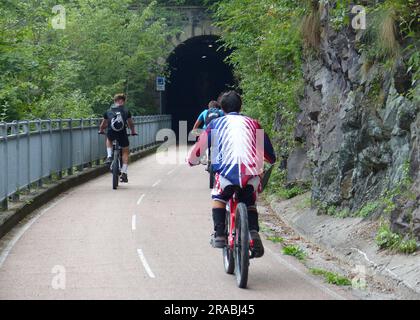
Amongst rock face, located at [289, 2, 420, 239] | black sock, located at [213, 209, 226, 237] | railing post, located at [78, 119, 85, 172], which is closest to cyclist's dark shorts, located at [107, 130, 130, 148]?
railing post, located at [78, 119, 85, 172]

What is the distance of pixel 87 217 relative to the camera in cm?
1714

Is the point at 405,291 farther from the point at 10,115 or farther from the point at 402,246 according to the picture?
the point at 10,115

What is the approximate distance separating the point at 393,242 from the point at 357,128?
355 cm

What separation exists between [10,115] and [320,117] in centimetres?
1186

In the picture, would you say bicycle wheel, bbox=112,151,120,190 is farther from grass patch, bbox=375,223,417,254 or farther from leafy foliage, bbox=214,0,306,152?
grass patch, bbox=375,223,417,254

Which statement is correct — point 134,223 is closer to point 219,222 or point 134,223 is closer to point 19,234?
point 19,234

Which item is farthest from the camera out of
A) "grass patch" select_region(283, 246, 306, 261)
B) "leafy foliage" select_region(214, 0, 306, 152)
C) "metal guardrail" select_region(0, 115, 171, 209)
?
"leafy foliage" select_region(214, 0, 306, 152)

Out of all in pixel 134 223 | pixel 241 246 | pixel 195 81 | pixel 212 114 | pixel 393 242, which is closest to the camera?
pixel 241 246

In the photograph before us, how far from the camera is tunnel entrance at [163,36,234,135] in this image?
6556 cm

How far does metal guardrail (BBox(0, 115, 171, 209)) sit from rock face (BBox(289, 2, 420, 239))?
5.28 m

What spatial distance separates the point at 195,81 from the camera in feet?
232

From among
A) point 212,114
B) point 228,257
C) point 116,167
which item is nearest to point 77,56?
point 116,167

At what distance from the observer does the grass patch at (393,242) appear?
11133mm
